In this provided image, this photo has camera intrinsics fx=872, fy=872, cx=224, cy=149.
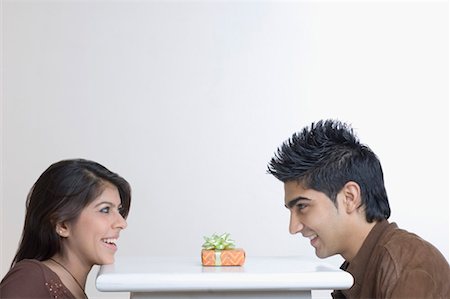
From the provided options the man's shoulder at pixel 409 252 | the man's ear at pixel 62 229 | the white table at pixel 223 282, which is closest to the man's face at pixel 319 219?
the man's shoulder at pixel 409 252

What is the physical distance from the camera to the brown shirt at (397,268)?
1.99 meters

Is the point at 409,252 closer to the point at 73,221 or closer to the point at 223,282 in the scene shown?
the point at 223,282

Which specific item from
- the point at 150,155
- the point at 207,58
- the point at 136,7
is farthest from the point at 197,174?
the point at 136,7

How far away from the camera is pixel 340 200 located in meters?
2.28

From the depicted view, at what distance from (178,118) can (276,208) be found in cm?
62

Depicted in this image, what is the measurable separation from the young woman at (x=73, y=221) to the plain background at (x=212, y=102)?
1621 mm

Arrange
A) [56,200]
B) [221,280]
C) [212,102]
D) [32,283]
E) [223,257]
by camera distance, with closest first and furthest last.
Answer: [221,280], [223,257], [32,283], [56,200], [212,102]

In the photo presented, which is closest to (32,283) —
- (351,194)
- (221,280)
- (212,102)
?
(221,280)

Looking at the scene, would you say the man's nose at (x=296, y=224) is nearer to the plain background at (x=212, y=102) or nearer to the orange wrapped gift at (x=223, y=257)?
the orange wrapped gift at (x=223, y=257)

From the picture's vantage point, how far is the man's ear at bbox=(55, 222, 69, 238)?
93.4 inches

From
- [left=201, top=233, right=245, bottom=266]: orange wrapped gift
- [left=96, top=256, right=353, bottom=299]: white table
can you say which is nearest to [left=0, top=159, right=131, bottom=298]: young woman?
[left=201, top=233, right=245, bottom=266]: orange wrapped gift

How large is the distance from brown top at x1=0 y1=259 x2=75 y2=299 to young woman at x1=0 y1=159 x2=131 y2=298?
0.22 feet

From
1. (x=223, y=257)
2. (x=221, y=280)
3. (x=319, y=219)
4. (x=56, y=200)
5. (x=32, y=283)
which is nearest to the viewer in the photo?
(x=221, y=280)

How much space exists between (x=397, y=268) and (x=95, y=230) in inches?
32.0
